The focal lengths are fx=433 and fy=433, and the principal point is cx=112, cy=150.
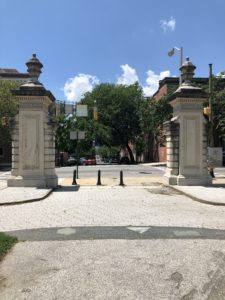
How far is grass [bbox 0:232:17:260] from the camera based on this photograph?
23.5 feet

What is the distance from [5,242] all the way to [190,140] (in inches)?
498

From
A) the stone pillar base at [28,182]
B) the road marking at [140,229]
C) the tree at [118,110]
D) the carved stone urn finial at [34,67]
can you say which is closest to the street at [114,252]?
the road marking at [140,229]

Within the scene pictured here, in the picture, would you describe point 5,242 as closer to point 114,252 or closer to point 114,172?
point 114,252

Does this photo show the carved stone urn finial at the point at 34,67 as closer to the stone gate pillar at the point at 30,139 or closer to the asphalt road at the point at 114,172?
the stone gate pillar at the point at 30,139

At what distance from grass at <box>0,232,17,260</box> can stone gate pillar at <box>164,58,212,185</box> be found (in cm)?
1164

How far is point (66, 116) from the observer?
2181 inches

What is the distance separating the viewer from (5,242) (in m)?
7.64

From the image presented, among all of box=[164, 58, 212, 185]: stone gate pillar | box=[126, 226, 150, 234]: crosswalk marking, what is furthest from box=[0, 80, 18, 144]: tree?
box=[126, 226, 150, 234]: crosswalk marking

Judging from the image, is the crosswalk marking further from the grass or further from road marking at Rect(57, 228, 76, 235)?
the grass

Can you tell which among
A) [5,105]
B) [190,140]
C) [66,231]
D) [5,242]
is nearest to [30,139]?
[190,140]

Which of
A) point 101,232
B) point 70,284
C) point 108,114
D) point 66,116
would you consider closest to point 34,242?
point 101,232

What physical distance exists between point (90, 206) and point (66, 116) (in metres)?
43.4

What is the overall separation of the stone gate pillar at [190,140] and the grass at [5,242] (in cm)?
1164

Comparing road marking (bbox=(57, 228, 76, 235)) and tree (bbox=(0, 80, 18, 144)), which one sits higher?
tree (bbox=(0, 80, 18, 144))
